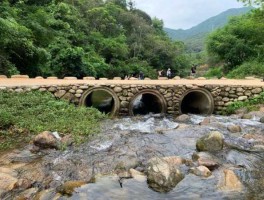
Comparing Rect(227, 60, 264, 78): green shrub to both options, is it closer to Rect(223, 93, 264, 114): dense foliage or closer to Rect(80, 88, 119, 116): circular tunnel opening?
Rect(223, 93, 264, 114): dense foliage

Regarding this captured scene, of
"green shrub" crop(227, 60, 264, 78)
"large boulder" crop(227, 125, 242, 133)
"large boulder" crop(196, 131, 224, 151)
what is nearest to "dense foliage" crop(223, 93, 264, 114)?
"large boulder" crop(227, 125, 242, 133)

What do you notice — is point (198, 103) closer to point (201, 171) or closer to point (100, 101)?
point (100, 101)

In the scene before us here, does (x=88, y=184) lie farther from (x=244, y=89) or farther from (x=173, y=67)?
(x=173, y=67)

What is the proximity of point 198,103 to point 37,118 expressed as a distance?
1063 cm

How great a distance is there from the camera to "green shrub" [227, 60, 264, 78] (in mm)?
27359

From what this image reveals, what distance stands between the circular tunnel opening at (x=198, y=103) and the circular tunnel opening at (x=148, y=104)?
Answer: 131cm

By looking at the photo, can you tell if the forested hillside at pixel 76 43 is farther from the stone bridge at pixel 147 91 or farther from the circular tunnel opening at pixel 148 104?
the circular tunnel opening at pixel 148 104

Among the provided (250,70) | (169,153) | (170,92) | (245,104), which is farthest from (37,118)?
(250,70)

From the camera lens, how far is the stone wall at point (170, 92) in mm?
15039

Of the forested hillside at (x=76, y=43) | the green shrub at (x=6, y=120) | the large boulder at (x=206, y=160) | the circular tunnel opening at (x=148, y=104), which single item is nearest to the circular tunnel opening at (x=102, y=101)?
the circular tunnel opening at (x=148, y=104)

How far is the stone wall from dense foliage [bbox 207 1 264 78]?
12.4 m

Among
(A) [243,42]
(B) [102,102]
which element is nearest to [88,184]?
(B) [102,102]

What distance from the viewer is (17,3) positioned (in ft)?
72.7

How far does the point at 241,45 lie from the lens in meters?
31.4
